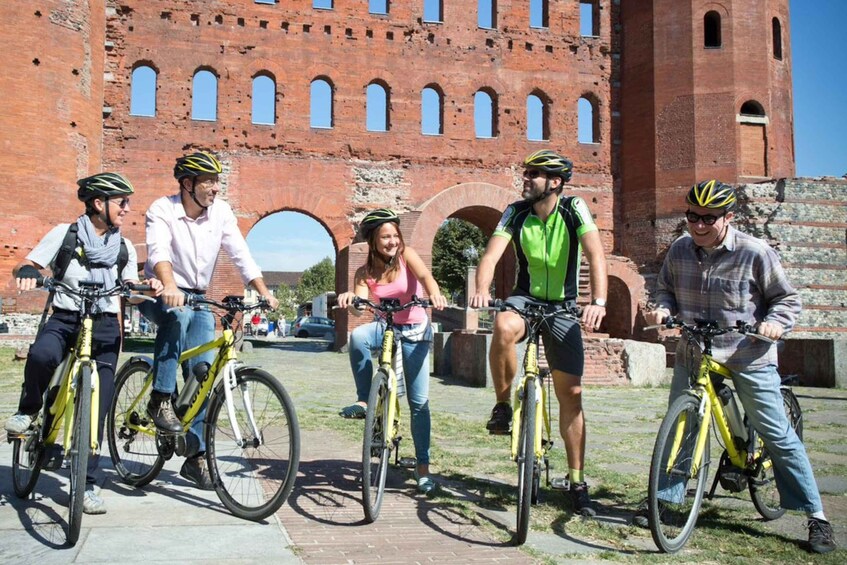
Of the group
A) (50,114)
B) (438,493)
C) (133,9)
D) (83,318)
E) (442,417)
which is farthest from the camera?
(133,9)

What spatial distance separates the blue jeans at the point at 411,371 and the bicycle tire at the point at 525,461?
99 centimetres

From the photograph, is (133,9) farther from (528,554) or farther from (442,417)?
(528,554)

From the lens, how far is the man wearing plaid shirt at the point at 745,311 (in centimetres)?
427

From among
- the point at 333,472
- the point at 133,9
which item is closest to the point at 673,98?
the point at 133,9

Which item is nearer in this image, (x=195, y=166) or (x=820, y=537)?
(x=820, y=537)

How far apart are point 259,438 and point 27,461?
4.60ft

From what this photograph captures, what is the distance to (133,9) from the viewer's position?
23625 millimetres

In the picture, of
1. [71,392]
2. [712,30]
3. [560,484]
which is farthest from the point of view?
[712,30]

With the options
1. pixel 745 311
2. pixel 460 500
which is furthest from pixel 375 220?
pixel 745 311

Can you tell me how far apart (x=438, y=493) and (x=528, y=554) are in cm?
132

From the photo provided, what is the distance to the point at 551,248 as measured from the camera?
4840 mm

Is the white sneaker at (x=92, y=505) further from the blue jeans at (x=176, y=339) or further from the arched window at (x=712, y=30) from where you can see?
the arched window at (x=712, y=30)

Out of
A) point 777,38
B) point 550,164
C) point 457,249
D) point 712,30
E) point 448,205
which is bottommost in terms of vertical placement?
point 550,164

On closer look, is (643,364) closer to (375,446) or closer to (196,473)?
(375,446)
